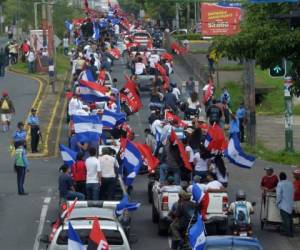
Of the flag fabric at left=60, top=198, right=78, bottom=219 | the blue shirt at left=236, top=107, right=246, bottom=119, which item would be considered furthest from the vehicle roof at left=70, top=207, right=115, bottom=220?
the blue shirt at left=236, top=107, right=246, bottom=119

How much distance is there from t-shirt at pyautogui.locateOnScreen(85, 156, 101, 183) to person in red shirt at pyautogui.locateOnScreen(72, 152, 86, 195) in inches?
8.6

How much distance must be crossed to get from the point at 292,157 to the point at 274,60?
12880 mm

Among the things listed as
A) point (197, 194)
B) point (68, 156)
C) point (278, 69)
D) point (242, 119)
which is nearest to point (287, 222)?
point (197, 194)

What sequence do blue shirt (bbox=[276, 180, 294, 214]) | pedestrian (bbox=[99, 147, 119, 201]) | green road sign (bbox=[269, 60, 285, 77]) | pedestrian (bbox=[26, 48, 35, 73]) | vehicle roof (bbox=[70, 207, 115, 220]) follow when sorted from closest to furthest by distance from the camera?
vehicle roof (bbox=[70, 207, 115, 220]) → blue shirt (bbox=[276, 180, 294, 214]) → green road sign (bbox=[269, 60, 285, 77]) → pedestrian (bbox=[99, 147, 119, 201]) → pedestrian (bbox=[26, 48, 35, 73])

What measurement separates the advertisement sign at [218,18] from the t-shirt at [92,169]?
15083 millimetres

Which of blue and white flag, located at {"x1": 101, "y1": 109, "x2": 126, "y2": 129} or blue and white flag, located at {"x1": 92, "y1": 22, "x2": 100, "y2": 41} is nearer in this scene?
blue and white flag, located at {"x1": 101, "y1": 109, "x2": 126, "y2": 129}

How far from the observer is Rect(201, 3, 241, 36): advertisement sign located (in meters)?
43.0

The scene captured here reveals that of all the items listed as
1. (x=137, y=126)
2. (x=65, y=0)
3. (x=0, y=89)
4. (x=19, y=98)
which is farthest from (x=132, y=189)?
(x=65, y=0)

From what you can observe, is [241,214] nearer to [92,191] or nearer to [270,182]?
[270,182]

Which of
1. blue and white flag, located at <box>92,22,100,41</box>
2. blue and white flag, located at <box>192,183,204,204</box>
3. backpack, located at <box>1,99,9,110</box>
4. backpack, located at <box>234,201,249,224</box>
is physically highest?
blue and white flag, located at <box>92,22,100,41</box>

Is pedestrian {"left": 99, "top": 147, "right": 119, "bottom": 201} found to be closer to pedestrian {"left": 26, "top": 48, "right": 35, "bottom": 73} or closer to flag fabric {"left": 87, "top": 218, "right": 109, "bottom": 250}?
flag fabric {"left": 87, "top": 218, "right": 109, "bottom": 250}

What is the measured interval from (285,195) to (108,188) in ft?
12.8

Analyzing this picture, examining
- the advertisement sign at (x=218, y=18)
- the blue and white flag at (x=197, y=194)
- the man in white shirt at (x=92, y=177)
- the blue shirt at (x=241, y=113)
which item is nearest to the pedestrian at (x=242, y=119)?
the blue shirt at (x=241, y=113)

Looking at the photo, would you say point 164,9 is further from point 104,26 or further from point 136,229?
point 136,229
